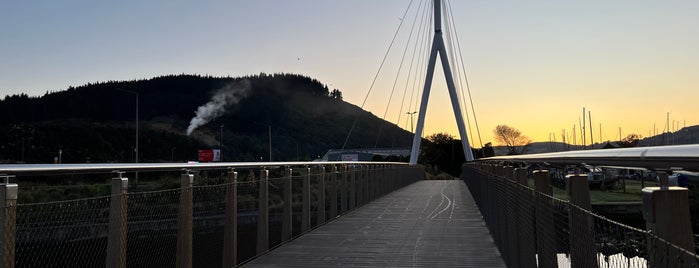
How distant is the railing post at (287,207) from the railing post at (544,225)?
18.3ft

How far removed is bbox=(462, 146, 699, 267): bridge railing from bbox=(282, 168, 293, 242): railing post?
12.7ft

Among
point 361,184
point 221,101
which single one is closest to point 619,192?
point 361,184

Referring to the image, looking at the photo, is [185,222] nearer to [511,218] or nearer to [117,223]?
[117,223]

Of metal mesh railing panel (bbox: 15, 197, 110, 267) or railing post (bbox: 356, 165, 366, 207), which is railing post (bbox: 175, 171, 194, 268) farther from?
railing post (bbox: 356, 165, 366, 207)

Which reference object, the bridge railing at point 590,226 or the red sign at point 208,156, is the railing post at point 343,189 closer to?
the bridge railing at point 590,226

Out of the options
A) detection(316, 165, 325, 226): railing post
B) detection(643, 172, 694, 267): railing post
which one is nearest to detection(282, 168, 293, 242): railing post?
detection(316, 165, 325, 226): railing post

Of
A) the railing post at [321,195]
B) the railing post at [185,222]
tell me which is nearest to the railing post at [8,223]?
the railing post at [185,222]

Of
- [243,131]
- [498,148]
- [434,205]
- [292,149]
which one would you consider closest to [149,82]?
[243,131]

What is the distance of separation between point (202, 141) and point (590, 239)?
417 ft

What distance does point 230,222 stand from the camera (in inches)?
329

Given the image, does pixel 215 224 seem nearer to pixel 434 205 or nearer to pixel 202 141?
pixel 434 205

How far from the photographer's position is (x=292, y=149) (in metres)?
150

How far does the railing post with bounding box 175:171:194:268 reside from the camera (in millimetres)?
6918

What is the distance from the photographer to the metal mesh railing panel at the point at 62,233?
4.74 m
